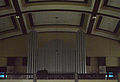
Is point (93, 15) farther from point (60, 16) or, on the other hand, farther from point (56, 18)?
point (56, 18)

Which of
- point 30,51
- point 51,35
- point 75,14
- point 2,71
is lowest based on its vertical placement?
point 2,71

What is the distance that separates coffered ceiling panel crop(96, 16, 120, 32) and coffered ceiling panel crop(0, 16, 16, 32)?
19.6 ft

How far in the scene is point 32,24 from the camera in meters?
17.5

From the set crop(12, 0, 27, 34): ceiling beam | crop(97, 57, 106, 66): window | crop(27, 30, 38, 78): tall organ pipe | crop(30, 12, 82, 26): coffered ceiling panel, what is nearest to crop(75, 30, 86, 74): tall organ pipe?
crop(30, 12, 82, 26): coffered ceiling panel

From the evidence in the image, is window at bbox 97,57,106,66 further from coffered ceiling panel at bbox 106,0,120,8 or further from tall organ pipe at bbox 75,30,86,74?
coffered ceiling panel at bbox 106,0,120,8

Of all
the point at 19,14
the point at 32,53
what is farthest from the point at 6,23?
the point at 32,53

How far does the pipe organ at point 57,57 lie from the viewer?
15.7m

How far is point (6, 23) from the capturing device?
16469 millimetres

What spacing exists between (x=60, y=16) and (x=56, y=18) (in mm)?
428

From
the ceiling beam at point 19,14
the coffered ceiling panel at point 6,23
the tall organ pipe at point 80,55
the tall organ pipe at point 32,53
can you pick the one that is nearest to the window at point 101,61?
the tall organ pipe at point 80,55

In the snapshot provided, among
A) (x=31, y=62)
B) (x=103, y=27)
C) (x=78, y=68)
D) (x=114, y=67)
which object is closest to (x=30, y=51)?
(x=31, y=62)

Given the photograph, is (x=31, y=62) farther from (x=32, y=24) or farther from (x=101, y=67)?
(x=101, y=67)

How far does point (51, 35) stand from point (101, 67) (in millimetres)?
4549

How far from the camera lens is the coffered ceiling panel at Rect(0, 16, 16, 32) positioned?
622 inches
